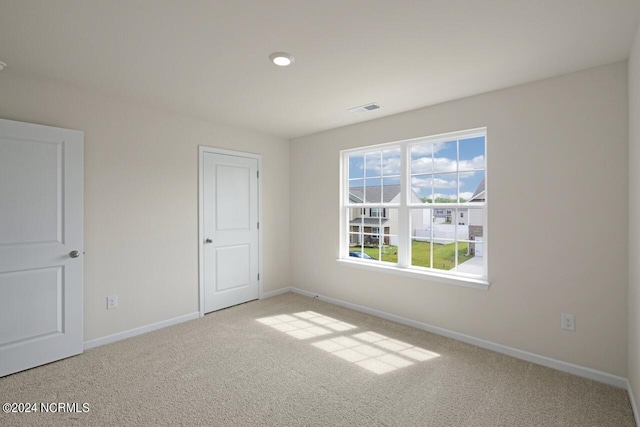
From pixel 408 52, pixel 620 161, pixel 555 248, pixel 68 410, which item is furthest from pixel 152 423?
pixel 620 161

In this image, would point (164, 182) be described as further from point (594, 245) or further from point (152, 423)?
point (594, 245)

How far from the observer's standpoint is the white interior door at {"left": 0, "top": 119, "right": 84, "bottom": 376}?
2596 mm

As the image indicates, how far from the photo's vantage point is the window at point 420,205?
332cm

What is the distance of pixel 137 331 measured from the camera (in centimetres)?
345

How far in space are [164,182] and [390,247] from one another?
2.83 metres

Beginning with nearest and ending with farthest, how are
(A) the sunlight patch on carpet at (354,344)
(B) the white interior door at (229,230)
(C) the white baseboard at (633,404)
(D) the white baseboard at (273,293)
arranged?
(C) the white baseboard at (633,404) < (A) the sunlight patch on carpet at (354,344) < (B) the white interior door at (229,230) < (D) the white baseboard at (273,293)

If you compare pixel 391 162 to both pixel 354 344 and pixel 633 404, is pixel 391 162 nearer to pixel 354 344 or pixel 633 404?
pixel 354 344

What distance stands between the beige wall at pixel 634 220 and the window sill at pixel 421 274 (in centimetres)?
104

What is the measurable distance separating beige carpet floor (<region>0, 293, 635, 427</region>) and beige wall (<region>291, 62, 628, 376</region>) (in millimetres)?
287

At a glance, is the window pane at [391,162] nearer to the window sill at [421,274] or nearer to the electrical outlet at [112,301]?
the window sill at [421,274]

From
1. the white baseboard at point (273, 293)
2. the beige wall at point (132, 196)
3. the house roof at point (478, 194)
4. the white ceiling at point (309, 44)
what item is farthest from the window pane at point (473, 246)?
the beige wall at point (132, 196)

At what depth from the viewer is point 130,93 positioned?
3.12 m

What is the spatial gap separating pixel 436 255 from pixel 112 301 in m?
3.48

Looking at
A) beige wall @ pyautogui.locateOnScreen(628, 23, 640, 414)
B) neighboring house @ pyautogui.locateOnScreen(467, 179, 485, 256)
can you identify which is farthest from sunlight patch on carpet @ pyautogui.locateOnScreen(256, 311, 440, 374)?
beige wall @ pyautogui.locateOnScreen(628, 23, 640, 414)
